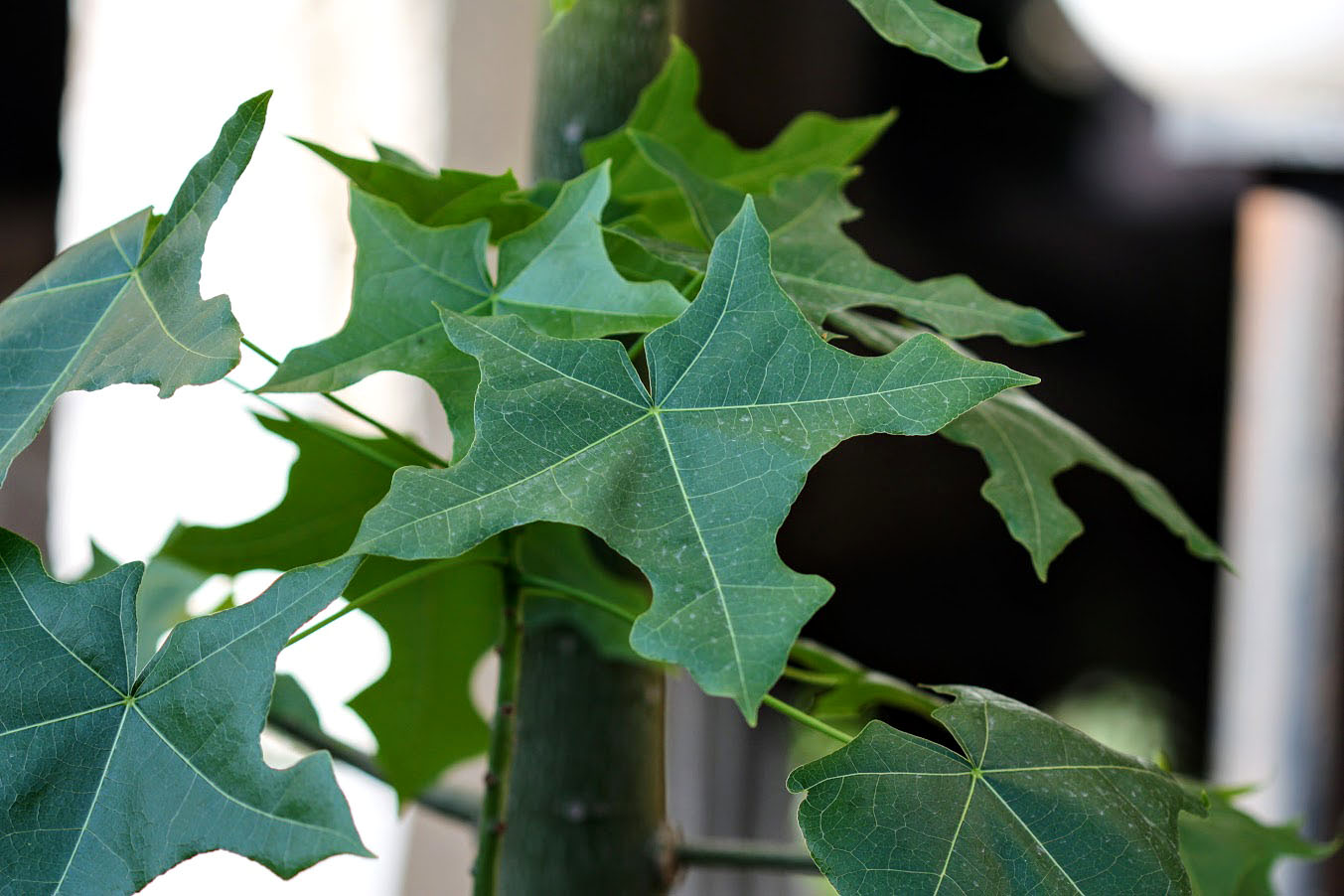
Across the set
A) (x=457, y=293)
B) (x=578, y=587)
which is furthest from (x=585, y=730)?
(x=457, y=293)

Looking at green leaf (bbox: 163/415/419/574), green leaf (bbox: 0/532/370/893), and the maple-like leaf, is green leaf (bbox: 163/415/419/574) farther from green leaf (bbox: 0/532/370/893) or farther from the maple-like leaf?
green leaf (bbox: 0/532/370/893)

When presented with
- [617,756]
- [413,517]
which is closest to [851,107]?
[617,756]

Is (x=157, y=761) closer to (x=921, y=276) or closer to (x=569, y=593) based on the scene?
(x=569, y=593)

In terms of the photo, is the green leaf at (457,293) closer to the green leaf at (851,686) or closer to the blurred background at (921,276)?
the green leaf at (851,686)

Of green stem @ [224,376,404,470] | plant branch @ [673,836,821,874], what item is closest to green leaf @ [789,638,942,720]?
plant branch @ [673,836,821,874]

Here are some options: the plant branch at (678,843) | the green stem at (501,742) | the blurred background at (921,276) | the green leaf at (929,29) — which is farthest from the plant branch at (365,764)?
the blurred background at (921,276)

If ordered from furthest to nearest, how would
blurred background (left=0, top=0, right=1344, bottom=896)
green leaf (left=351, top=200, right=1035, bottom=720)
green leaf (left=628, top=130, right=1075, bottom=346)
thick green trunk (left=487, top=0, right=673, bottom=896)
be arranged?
blurred background (left=0, top=0, right=1344, bottom=896)
thick green trunk (left=487, top=0, right=673, bottom=896)
green leaf (left=628, top=130, right=1075, bottom=346)
green leaf (left=351, top=200, right=1035, bottom=720)

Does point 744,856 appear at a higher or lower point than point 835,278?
lower
